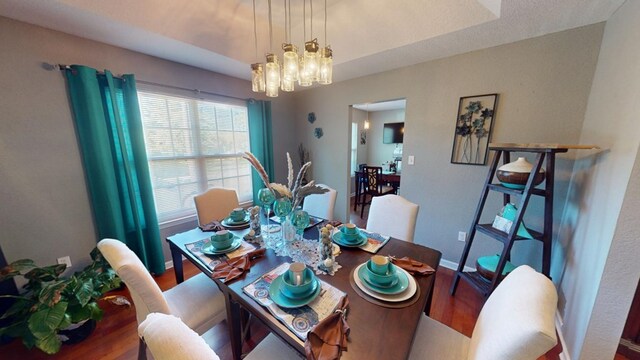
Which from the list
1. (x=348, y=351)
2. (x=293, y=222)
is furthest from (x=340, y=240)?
(x=348, y=351)

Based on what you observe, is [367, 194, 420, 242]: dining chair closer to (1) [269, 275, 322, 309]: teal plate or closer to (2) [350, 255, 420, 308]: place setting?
(2) [350, 255, 420, 308]: place setting

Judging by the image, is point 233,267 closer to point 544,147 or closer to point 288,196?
point 288,196

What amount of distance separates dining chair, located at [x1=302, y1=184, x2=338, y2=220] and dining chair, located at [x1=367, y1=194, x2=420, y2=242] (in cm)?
40

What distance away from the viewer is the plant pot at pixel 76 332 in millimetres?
1419

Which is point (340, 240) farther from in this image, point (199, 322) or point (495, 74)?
point (495, 74)

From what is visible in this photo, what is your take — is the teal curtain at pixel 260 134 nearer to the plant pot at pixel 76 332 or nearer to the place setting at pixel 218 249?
the place setting at pixel 218 249

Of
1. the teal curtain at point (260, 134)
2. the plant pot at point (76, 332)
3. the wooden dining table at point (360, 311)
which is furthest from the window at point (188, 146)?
the wooden dining table at point (360, 311)

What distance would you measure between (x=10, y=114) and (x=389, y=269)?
2.72 metres

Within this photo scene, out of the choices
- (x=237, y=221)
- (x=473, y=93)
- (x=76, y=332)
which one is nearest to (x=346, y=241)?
(x=237, y=221)

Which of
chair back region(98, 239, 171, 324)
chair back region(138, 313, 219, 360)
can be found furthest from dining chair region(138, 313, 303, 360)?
chair back region(98, 239, 171, 324)

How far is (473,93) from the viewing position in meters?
1.96

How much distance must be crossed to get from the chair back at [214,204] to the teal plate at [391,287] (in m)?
1.51

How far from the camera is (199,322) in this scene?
1.19m

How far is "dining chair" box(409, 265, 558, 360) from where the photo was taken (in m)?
0.59
